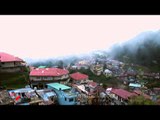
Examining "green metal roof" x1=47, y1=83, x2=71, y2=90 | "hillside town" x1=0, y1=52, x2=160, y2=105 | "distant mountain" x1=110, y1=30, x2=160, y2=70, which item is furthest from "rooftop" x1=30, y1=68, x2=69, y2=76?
"distant mountain" x1=110, y1=30, x2=160, y2=70

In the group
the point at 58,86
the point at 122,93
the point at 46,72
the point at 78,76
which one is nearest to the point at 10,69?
the point at 46,72

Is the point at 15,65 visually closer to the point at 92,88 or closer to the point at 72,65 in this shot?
the point at 72,65

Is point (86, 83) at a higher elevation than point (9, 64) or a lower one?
lower

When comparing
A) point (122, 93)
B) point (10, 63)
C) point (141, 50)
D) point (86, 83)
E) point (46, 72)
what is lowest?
point (122, 93)

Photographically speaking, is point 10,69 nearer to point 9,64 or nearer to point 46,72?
point 9,64

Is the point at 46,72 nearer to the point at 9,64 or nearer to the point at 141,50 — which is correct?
the point at 9,64

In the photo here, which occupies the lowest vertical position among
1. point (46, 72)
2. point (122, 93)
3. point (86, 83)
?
point (122, 93)

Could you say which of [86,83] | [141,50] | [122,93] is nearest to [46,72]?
[86,83]

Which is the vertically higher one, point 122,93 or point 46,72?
point 46,72

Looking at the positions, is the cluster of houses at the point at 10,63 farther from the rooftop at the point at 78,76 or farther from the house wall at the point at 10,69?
the rooftop at the point at 78,76

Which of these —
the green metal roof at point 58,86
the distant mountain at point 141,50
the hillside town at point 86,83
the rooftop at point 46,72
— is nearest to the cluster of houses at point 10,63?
the hillside town at point 86,83
